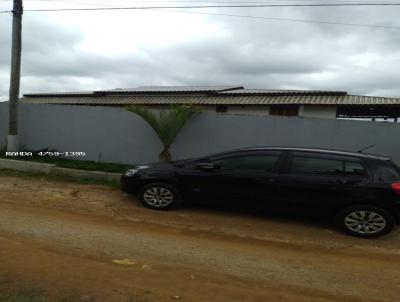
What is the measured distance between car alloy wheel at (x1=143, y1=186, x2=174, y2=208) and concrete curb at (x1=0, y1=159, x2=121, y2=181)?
8.94ft

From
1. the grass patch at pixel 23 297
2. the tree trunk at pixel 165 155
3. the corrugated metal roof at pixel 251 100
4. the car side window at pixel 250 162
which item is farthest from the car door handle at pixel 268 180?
the corrugated metal roof at pixel 251 100

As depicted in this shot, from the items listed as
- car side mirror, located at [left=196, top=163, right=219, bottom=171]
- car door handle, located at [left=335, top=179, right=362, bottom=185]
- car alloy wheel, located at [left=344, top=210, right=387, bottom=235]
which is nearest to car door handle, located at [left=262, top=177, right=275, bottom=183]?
car side mirror, located at [left=196, top=163, right=219, bottom=171]

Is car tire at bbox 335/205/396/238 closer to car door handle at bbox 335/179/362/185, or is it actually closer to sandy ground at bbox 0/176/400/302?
sandy ground at bbox 0/176/400/302

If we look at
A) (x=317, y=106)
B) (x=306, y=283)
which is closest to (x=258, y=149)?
(x=306, y=283)

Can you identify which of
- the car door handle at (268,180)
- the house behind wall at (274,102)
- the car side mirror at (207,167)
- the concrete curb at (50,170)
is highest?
the house behind wall at (274,102)

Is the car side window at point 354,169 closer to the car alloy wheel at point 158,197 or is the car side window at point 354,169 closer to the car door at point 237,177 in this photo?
the car door at point 237,177

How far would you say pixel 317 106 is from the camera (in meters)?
19.2

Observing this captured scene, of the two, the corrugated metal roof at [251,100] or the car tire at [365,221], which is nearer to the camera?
the car tire at [365,221]

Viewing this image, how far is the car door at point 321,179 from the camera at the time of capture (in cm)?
745

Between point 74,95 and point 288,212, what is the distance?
72.0ft

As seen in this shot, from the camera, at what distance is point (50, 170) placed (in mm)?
11727

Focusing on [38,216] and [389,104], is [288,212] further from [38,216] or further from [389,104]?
[389,104]

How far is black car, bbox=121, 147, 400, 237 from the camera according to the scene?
7305 millimetres

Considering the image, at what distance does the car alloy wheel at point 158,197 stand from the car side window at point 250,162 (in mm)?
1059
